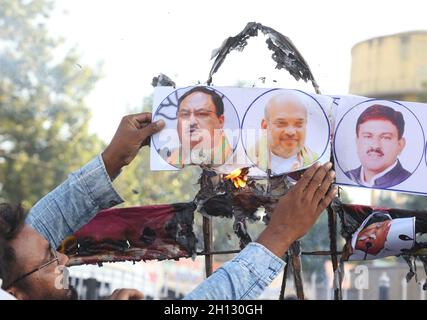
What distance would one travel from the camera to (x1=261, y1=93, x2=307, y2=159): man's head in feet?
8.02

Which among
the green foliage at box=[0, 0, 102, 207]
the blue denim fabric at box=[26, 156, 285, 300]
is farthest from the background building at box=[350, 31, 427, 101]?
the blue denim fabric at box=[26, 156, 285, 300]

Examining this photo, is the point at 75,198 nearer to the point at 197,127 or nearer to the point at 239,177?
the point at 197,127

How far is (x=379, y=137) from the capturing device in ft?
8.29

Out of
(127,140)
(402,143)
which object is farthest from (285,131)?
(127,140)

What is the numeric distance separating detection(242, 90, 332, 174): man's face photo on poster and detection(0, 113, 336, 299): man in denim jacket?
0.35 meters

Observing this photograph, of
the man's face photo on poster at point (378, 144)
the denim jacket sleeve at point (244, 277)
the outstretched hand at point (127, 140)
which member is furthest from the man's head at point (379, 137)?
the denim jacket sleeve at point (244, 277)

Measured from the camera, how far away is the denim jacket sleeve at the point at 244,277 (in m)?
1.76

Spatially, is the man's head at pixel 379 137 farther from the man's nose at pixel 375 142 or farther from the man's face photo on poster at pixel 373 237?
the man's face photo on poster at pixel 373 237

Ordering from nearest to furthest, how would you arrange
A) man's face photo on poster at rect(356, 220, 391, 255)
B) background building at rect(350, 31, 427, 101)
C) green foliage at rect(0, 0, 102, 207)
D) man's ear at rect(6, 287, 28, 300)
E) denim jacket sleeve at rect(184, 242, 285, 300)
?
denim jacket sleeve at rect(184, 242, 285, 300) → man's ear at rect(6, 287, 28, 300) → man's face photo on poster at rect(356, 220, 391, 255) → green foliage at rect(0, 0, 102, 207) → background building at rect(350, 31, 427, 101)

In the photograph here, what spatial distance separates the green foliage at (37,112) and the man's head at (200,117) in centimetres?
1425

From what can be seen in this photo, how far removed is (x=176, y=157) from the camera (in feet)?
8.14

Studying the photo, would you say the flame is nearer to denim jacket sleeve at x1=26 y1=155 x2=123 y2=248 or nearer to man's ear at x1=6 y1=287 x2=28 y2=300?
denim jacket sleeve at x1=26 y1=155 x2=123 y2=248

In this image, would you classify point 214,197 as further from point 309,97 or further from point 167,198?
point 167,198

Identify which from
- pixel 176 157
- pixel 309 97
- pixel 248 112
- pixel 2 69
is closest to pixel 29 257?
pixel 176 157
